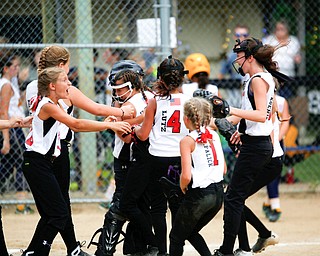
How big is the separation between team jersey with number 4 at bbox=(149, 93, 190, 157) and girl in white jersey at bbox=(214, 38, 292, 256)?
0.48 meters

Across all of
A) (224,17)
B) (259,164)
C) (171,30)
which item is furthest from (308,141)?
(259,164)

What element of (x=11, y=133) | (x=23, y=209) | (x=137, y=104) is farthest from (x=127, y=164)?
(x=11, y=133)

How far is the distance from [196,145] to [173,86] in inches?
26.6

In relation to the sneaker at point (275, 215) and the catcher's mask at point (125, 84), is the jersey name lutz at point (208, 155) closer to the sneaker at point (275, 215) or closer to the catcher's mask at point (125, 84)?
the catcher's mask at point (125, 84)

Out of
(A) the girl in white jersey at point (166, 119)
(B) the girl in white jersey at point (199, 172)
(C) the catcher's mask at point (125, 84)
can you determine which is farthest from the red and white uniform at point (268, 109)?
(C) the catcher's mask at point (125, 84)

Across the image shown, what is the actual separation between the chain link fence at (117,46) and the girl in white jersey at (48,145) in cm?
180

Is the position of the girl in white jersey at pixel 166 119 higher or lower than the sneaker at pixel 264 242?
higher

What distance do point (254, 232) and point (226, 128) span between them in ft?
7.40

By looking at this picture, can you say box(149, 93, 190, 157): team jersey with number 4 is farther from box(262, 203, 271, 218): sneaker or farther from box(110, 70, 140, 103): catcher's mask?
box(262, 203, 271, 218): sneaker

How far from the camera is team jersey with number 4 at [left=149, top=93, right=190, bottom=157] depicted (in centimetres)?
642

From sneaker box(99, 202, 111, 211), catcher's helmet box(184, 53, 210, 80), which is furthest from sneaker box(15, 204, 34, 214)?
catcher's helmet box(184, 53, 210, 80)

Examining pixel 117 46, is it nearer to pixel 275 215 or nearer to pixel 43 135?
pixel 275 215

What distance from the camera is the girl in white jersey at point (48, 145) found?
6164 mm

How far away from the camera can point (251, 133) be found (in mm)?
6680
